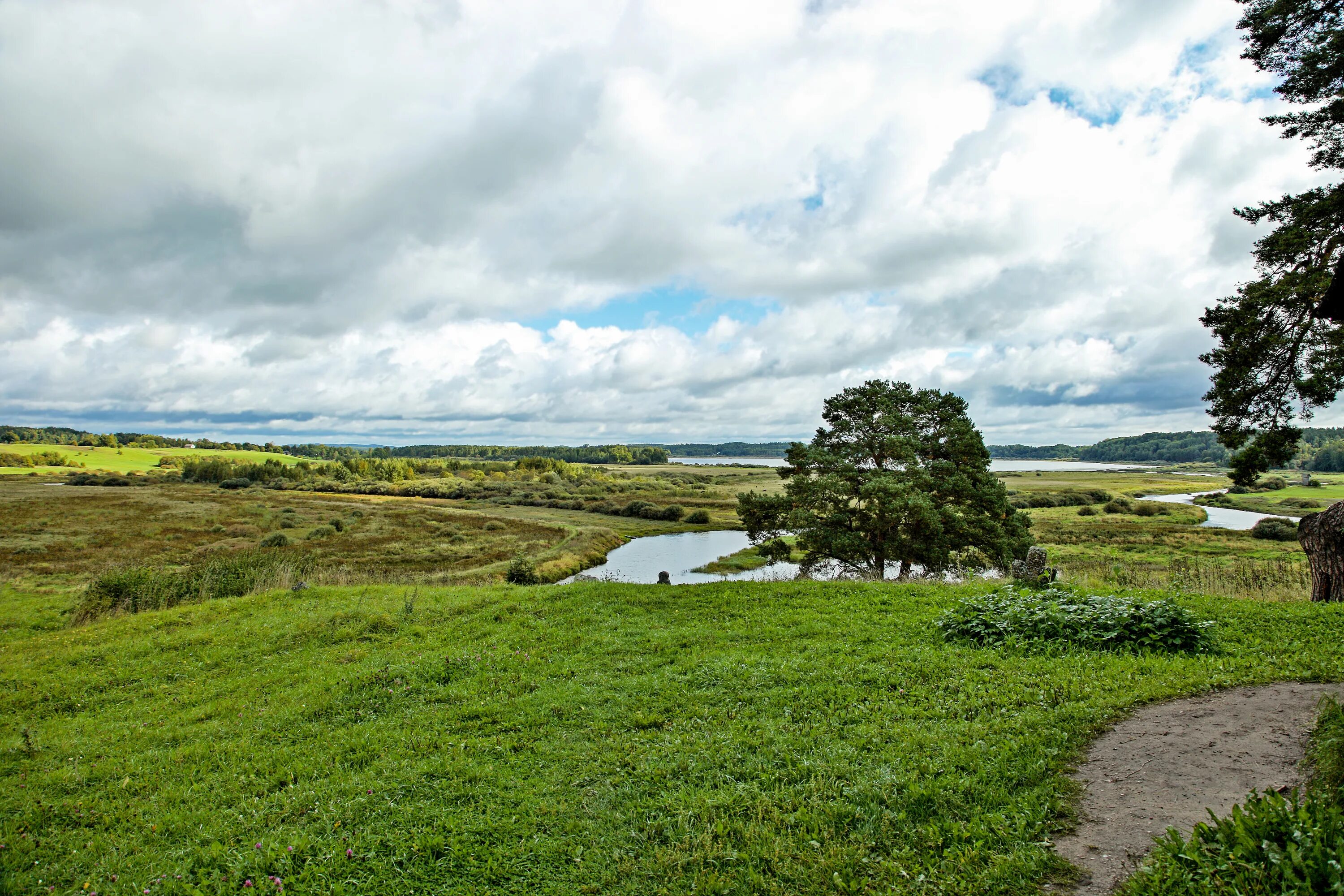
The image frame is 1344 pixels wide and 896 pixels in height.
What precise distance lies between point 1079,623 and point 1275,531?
60.8 meters

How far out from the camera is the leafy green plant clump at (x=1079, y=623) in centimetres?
891

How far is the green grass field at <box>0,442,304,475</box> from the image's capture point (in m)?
109

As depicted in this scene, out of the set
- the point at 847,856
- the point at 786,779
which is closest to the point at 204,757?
the point at 786,779

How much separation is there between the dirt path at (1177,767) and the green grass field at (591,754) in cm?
26

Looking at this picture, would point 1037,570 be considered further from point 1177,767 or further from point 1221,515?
point 1221,515

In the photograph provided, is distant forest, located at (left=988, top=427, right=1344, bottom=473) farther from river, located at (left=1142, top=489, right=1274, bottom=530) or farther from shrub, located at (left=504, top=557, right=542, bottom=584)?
shrub, located at (left=504, top=557, right=542, bottom=584)

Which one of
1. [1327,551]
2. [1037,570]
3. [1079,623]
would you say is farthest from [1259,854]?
[1327,551]

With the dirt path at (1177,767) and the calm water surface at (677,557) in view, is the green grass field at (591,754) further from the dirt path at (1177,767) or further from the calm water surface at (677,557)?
the calm water surface at (677,557)

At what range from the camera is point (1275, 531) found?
4922 cm

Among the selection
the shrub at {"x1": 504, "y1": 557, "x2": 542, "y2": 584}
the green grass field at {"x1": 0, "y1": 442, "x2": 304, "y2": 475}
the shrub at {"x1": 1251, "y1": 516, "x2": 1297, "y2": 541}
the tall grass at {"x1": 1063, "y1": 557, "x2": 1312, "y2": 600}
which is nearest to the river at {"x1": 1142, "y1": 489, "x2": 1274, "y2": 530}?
the shrub at {"x1": 1251, "y1": 516, "x2": 1297, "y2": 541}

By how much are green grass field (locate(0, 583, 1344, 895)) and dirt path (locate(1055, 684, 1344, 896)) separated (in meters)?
0.26

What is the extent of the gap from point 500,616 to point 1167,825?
12700 millimetres

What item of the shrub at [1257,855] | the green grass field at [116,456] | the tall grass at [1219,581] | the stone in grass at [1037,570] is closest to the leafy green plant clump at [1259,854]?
the shrub at [1257,855]

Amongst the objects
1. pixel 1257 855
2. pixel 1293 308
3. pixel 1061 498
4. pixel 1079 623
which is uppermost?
pixel 1293 308
